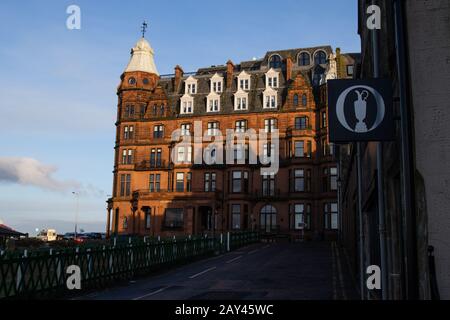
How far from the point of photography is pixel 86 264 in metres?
18.9

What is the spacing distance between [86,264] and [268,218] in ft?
129

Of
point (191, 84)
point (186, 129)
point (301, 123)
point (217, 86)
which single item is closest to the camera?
point (301, 123)

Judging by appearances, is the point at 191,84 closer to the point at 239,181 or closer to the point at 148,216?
the point at 239,181

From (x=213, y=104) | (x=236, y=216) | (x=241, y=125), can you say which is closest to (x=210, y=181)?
(x=236, y=216)

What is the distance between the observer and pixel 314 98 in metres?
56.9

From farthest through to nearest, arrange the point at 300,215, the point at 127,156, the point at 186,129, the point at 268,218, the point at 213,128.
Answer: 1. the point at 127,156
2. the point at 186,129
3. the point at 213,128
4. the point at 268,218
5. the point at 300,215

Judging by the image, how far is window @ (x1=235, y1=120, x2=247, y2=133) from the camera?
5828 centimetres

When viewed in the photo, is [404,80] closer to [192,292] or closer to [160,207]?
[192,292]

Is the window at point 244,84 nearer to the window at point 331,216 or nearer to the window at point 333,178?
the window at point 333,178

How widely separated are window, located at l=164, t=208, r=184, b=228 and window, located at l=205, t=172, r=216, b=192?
4.51 m

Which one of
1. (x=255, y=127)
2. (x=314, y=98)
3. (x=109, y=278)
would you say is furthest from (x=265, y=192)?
(x=109, y=278)

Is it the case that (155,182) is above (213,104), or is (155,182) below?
below

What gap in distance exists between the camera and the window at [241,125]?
5828 cm

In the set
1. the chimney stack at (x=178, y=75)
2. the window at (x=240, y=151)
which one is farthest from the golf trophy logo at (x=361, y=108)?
the chimney stack at (x=178, y=75)
